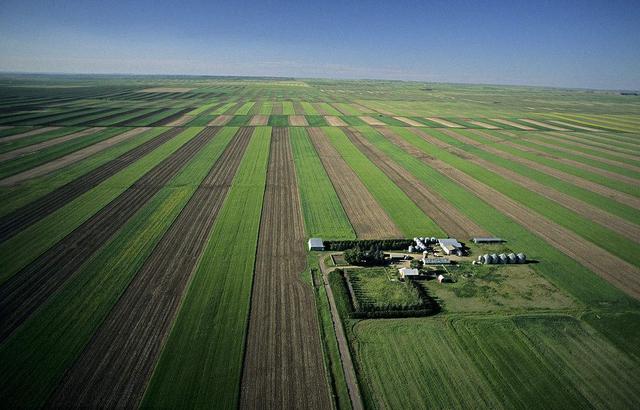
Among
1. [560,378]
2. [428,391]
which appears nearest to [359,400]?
[428,391]

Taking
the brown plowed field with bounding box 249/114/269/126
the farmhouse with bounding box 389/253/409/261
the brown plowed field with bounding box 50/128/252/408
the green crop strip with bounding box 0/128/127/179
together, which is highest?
the brown plowed field with bounding box 249/114/269/126

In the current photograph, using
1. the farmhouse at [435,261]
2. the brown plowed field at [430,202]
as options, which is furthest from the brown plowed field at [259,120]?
the farmhouse at [435,261]

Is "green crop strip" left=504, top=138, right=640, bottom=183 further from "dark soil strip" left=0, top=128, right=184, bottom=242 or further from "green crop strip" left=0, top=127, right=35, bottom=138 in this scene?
"green crop strip" left=0, top=127, right=35, bottom=138

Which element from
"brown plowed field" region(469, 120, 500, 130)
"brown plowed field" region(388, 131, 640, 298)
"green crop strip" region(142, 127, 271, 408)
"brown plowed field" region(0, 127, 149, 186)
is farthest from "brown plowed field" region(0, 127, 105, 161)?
"brown plowed field" region(469, 120, 500, 130)

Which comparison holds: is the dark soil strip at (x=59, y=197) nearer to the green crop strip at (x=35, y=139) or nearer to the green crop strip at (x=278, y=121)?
the green crop strip at (x=35, y=139)

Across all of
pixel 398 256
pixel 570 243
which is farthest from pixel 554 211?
pixel 398 256

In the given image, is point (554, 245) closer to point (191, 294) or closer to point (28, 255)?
point (191, 294)
